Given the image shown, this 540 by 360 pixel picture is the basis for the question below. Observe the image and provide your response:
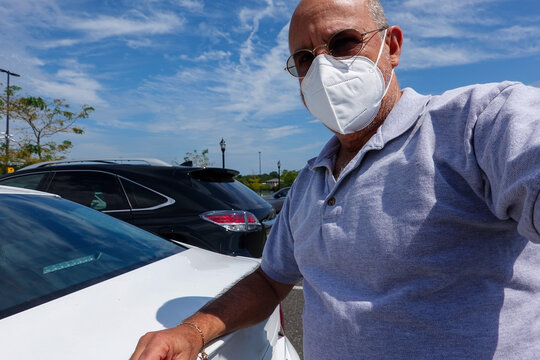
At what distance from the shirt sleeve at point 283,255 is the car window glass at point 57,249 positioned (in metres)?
0.60

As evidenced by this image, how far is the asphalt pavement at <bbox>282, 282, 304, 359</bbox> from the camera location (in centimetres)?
333

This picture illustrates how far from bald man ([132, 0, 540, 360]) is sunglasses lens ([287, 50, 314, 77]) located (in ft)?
1.37

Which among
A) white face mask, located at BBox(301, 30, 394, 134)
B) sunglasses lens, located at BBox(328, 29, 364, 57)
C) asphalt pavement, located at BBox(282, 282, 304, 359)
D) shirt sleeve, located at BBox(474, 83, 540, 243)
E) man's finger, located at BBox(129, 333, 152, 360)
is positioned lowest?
asphalt pavement, located at BBox(282, 282, 304, 359)

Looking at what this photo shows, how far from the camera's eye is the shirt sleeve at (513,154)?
78cm

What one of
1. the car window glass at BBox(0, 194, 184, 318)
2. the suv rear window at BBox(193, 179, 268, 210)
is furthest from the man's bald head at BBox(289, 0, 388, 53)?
the suv rear window at BBox(193, 179, 268, 210)

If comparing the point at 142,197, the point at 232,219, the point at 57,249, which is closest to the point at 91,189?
the point at 142,197

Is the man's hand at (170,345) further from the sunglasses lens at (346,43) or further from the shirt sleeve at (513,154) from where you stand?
the sunglasses lens at (346,43)

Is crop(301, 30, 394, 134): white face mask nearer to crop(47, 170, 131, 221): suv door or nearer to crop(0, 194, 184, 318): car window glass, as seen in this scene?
crop(0, 194, 184, 318): car window glass

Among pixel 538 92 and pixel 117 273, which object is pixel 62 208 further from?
pixel 538 92

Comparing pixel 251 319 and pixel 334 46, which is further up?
pixel 334 46

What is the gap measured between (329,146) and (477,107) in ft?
1.92

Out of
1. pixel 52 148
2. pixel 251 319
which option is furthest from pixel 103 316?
pixel 52 148

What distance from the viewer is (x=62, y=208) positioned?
207cm

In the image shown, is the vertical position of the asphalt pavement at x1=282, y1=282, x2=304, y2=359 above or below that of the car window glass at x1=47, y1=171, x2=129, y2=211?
below
